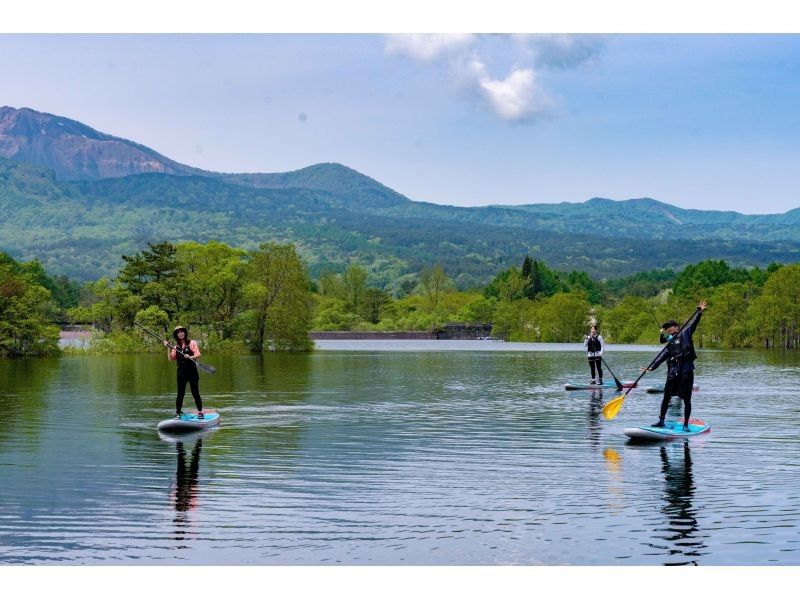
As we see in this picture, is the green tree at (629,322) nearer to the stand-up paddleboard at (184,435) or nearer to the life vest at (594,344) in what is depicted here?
the life vest at (594,344)

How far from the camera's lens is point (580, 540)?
12961mm

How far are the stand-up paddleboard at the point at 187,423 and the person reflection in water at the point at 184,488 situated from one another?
2.43 metres

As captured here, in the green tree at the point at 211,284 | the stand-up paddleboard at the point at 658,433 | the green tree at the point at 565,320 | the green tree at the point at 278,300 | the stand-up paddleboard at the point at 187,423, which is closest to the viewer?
the stand-up paddleboard at the point at 658,433

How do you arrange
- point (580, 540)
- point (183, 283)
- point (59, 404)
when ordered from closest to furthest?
point (580, 540)
point (59, 404)
point (183, 283)

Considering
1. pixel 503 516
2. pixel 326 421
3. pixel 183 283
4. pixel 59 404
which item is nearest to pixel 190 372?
pixel 326 421

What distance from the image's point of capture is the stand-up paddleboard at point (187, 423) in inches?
967

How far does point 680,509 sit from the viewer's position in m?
14.8

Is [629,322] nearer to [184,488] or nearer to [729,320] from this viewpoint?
[729,320]

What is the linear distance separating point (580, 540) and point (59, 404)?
2433 centimetres

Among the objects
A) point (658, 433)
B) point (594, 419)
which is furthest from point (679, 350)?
point (594, 419)

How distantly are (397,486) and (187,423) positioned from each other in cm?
931

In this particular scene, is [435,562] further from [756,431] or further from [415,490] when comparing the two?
[756,431]

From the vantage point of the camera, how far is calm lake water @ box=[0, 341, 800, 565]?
1259 cm

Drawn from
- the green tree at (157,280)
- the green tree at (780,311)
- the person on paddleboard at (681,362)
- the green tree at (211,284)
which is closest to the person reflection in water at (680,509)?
the person on paddleboard at (681,362)
